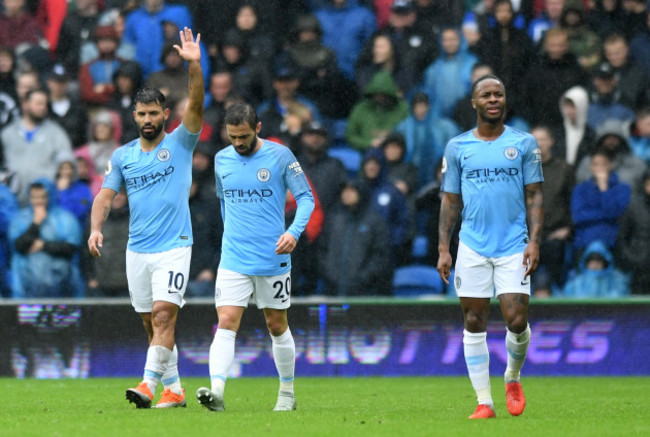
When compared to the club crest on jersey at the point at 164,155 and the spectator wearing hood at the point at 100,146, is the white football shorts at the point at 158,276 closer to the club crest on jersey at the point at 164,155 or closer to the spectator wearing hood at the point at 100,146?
the club crest on jersey at the point at 164,155

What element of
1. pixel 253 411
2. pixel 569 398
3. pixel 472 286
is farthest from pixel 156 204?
pixel 569 398

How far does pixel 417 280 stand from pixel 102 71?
5404mm

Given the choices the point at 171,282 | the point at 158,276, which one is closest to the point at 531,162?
the point at 171,282

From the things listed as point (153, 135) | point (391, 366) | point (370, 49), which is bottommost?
point (391, 366)

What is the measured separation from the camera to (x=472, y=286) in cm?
889

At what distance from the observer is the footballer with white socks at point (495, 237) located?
29.1 feet

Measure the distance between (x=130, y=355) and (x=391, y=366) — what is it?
10.3ft

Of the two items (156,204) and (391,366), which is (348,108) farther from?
(156,204)

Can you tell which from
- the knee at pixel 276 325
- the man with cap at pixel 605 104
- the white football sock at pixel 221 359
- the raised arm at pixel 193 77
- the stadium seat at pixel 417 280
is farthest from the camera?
the man with cap at pixel 605 104

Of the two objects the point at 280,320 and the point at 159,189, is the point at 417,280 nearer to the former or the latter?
the point at 280,320

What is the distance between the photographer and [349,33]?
17.2 m

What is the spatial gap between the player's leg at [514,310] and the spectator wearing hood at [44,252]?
8.02 meters

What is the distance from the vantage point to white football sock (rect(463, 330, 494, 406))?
8.86 metres

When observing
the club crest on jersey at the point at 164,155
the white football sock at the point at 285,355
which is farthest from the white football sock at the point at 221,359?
the club crest on jersey at the point at 164,155
